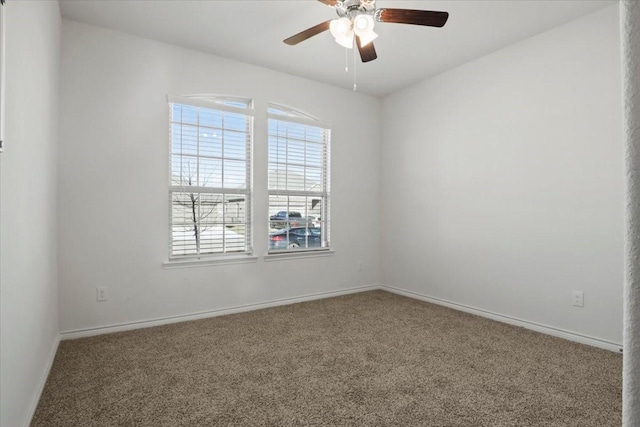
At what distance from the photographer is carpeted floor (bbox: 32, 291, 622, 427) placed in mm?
1889

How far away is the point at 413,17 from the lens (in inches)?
89.3

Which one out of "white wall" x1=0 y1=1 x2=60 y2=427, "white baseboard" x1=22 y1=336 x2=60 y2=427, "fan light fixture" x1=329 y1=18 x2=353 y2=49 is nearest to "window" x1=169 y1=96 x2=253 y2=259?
"white wall" x1=0 y1=1 x2=60 y2=427

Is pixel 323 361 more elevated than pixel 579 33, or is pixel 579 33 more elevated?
pixel 579 33

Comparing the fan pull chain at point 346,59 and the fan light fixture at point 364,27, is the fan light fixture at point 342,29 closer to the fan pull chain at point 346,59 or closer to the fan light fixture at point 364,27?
the fan light fixture at point 364,27

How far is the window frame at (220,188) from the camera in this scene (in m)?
3.48

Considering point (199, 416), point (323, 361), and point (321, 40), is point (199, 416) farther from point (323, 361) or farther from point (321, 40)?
point (321, 40)

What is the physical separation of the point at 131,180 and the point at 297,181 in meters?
1.77

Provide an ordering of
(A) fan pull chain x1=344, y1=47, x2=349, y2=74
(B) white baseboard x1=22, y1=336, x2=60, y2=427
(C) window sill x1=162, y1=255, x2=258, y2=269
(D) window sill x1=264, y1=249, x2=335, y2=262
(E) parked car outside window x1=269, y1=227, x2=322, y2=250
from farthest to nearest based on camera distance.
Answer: (E) parked car outside window x1=269, y1=227, x2=322, y2=250, (D) window sill x1=264, y1=249, x2=335, y2=262, (A) fan pull chain x1=344, y1=47, x2=349, y2=74, (C) window sill x1=162, y1=255, x2=258, y2=269, (B) white baseboard x1=22, y1=336, x2=60, y2=427

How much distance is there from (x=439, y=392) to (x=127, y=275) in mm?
2701

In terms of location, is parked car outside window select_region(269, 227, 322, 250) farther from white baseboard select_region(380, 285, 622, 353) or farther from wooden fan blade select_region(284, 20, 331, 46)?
wooden fan blade select_region(284, 20, 331, 46)

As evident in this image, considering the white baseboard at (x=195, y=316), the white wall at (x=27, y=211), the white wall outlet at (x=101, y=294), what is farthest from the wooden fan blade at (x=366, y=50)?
the white wall outlet at (x=101, y=294)

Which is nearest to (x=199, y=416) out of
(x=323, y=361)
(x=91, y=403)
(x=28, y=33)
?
(x=91, y=403)

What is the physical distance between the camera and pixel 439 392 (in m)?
2.12

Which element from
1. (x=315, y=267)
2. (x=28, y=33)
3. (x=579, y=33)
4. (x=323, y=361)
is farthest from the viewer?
(x=315, y=267)
